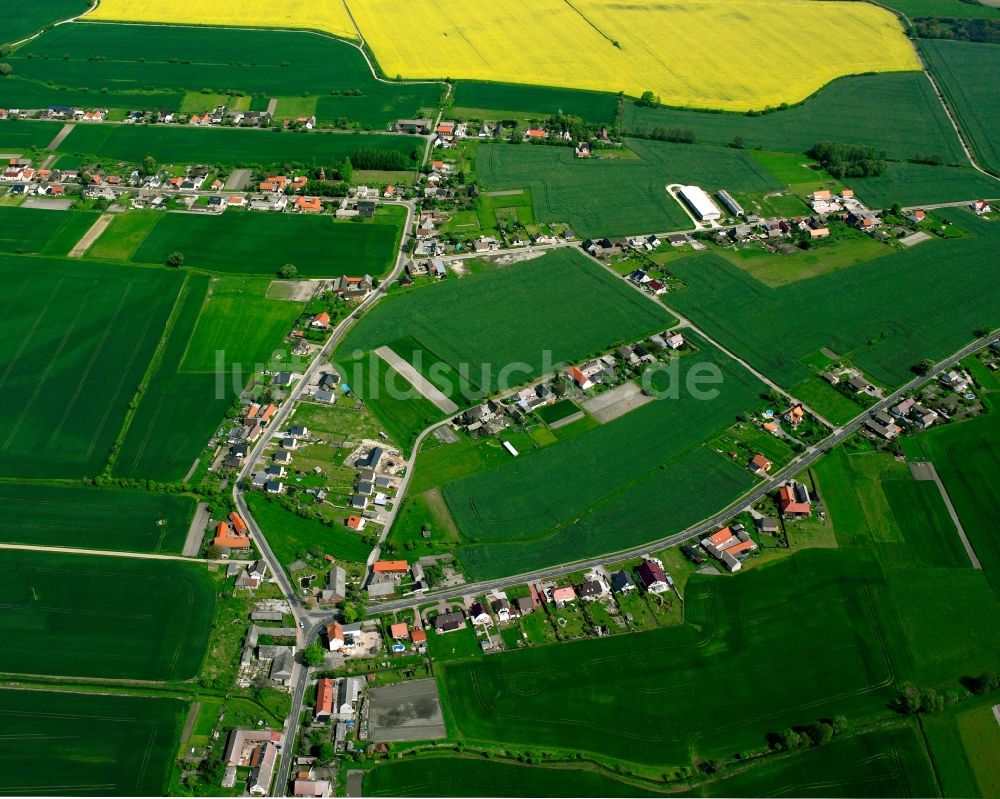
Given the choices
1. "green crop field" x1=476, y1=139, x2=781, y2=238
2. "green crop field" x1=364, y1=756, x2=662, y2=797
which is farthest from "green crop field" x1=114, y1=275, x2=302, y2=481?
"green crop field" x1=476, y1=139, x2=781, y2=238

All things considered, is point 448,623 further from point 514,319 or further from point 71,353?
point 71,353

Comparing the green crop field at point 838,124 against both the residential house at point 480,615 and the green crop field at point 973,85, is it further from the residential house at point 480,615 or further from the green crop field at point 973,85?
the residential house at point 480,615

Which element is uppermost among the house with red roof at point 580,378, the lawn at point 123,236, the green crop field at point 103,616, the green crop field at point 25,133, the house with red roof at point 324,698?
the green crop field at point 25,133

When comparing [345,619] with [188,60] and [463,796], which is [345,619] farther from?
[188,60]

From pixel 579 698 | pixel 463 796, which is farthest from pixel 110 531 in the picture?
pixel 579 698

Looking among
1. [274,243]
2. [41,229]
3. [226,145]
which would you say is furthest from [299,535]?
[226,145]

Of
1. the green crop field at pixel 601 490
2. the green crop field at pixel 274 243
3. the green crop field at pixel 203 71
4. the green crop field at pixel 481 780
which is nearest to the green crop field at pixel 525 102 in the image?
the green crop field at pixel 203 71
